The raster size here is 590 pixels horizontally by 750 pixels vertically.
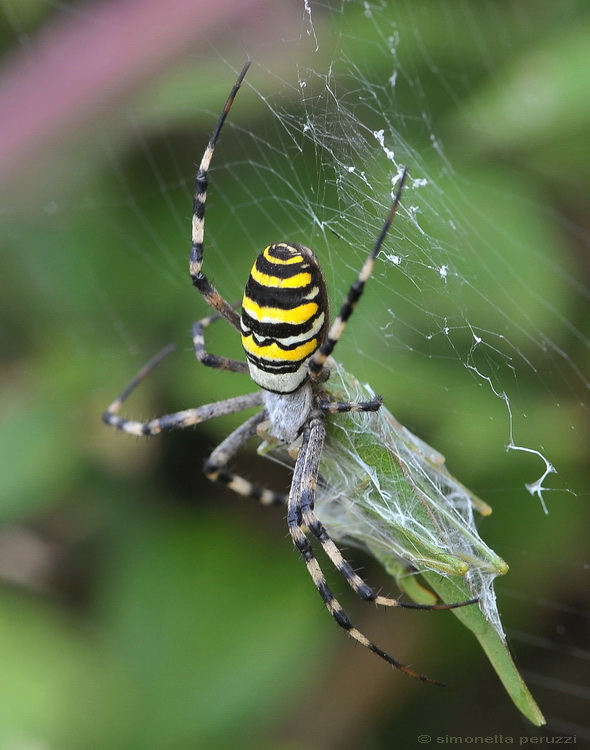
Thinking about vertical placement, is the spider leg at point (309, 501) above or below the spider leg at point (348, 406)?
below

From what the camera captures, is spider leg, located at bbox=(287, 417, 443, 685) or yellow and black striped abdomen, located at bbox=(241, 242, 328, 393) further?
spider leg, located at bbox=(287, 417, 443, 685)

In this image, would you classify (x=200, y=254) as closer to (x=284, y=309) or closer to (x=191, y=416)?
(x=284, y=309)

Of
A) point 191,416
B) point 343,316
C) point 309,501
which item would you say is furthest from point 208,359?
point 343,316

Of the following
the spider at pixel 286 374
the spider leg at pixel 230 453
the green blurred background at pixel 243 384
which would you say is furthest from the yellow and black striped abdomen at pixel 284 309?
the spider leg at pixel 230 453

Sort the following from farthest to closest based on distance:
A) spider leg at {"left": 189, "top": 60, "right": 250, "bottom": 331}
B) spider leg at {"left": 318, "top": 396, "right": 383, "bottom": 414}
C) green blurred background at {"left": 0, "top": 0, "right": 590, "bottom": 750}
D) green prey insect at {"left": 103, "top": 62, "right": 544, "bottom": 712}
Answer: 1. green blurred background at {"left": 0, "top": 0, "right": 590, "bottom": 750}
2. spider leg at {"left": 189, "top": 60, "right": 250, "bottom": 331}
3. spider leg at {"left": 318, "top": 396, "right": 383, "bottom": 414}
4. green prey insect at {"left": 103, "top": 62, "right": 544, "bottom": 712}

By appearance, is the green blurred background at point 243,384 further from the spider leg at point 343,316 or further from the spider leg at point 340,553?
the spider leg at point 343,316

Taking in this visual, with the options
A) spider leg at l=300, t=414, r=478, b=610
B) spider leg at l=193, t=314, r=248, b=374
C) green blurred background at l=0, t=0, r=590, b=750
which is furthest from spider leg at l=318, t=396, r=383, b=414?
green blurred background at l=0, t=0, r=590, b=750

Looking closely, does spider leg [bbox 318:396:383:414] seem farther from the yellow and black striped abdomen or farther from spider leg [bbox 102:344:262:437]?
spider leg [bbox 102:344:262:437]

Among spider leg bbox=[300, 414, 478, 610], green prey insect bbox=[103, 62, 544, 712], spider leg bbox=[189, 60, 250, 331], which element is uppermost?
spider leg bbox=[189, 60, 250, 331]
